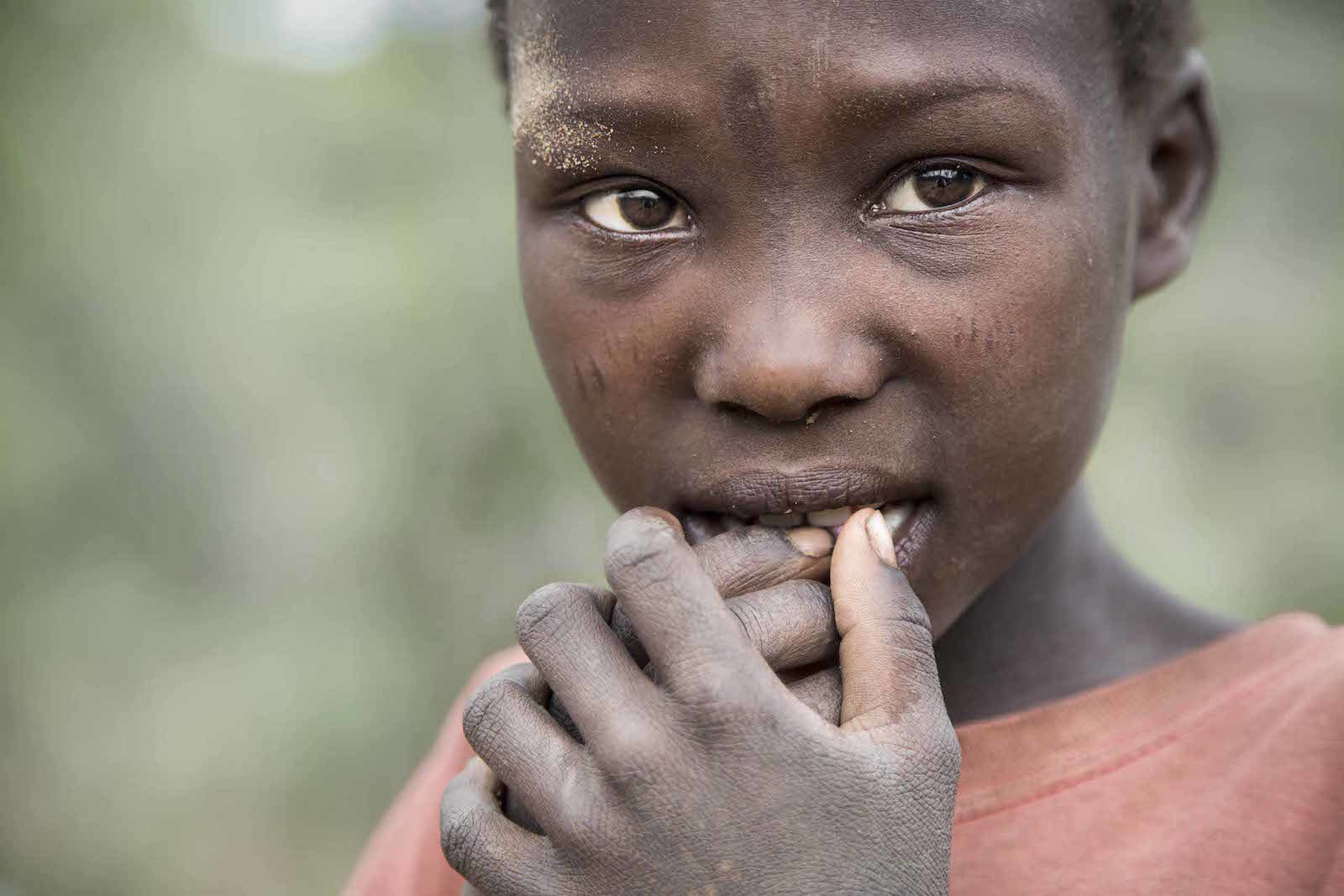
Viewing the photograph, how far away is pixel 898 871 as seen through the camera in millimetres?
1235

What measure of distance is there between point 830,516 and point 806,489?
0.24 feet

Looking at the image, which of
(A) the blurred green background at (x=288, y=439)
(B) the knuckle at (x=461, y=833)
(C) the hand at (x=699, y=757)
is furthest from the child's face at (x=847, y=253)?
(A) the blurred green background at (x=288, y=439)

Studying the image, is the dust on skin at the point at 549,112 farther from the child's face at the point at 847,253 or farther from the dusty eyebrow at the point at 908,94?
the dusty eyebrow at the point at 908,94

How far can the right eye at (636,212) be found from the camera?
60.4 inches

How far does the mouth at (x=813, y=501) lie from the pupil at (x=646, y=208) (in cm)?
32

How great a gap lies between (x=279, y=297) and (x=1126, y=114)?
11.7 ft

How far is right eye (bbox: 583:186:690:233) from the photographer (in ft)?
5.04

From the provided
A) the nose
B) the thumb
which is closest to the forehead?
the nose

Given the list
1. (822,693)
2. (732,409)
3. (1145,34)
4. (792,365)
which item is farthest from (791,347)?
(1145,34)

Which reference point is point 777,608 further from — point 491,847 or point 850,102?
point 850,102

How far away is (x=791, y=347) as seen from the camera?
1354 mm

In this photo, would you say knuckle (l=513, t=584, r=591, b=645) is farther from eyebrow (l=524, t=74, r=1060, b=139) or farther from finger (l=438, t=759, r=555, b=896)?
eyebrow (l=524, t=74, r=1060, b=139)

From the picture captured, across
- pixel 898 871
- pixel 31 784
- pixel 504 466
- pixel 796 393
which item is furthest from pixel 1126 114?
pixel 31 784

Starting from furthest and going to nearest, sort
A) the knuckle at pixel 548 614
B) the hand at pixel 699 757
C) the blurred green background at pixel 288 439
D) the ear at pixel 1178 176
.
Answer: the blurred green background at pixel 288 439 → the ear at pixel 1178 176 → the knuckle at pixel 548 614 → the hand at pixel 699 757
